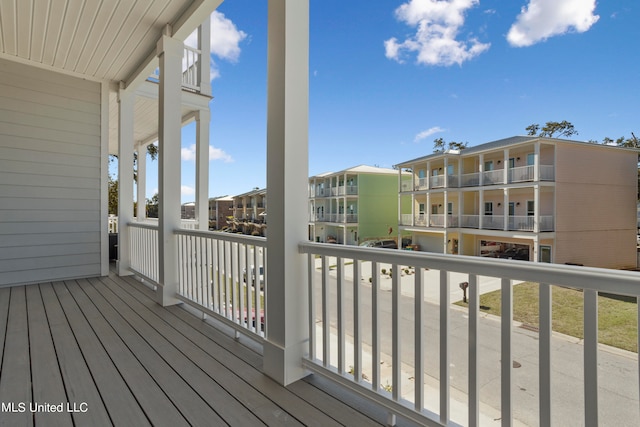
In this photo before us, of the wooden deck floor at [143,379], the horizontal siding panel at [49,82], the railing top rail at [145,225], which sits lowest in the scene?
the wooden deck floor at [143,379]

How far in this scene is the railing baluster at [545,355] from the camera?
3.17 feet

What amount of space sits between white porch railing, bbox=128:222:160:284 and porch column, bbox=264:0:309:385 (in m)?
2.03

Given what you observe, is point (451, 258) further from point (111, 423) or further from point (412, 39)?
point (412, 39)

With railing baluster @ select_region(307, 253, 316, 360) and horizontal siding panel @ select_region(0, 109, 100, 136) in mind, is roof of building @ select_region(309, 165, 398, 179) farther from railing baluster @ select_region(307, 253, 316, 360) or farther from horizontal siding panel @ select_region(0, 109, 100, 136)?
railing baluster @ select_region(307, 253, 316, 360)

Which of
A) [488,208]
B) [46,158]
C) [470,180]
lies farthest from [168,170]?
[488,208]

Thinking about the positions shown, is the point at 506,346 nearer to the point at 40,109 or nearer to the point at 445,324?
the point at 445,324

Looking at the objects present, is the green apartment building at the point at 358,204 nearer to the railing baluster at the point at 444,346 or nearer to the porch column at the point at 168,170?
the porch column at the point at 168,170

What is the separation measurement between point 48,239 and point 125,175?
1.15 m

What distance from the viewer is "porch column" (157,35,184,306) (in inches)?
121

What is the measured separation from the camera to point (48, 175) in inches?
151

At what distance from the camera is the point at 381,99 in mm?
8125

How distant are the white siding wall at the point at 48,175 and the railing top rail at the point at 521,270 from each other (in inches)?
162

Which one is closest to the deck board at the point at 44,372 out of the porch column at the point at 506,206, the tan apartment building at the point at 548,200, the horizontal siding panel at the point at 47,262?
the horizontal siding panel at the point at 47,262

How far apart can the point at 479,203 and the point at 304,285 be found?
3247 millimetres
